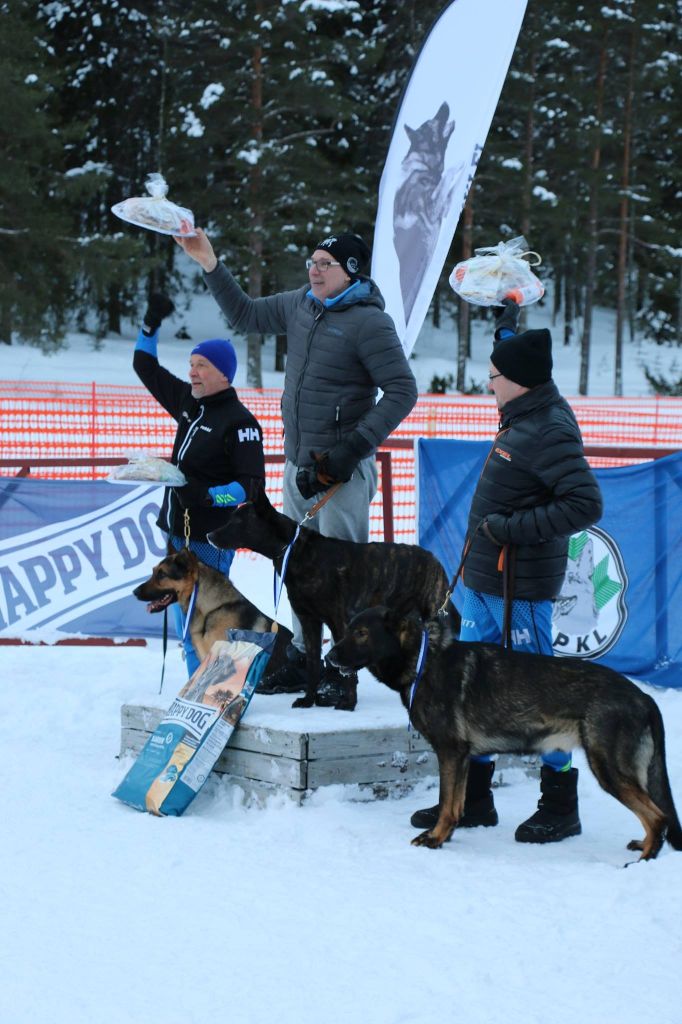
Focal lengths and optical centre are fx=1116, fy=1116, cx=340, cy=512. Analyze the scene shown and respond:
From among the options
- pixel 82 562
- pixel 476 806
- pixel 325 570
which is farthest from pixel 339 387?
pixel 82 562

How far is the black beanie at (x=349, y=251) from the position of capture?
460 centimetres

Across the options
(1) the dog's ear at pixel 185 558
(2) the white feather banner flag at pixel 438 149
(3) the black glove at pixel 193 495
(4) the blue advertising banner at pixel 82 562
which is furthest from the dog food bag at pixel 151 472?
(2) the white feather banner flag at pixel 438 149

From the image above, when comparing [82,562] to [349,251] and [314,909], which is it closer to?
[349,251]

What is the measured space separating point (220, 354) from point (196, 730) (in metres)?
1.62

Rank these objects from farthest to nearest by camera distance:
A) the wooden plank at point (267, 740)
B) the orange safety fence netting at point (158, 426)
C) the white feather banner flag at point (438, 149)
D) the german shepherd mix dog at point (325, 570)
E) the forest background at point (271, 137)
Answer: the forest background at point (271, 137), the orange safety fence netting at point (158, 426), the white feather banner flag at point (438, 149), the german shepherd mix dog at point (325, 570), the wooden plank at point (267, 740)

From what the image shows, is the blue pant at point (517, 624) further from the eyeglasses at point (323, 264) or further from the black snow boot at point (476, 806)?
the eyeglasses at point (323, 264)

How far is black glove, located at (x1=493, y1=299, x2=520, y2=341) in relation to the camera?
184 inches

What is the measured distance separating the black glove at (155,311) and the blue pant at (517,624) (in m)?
1.87

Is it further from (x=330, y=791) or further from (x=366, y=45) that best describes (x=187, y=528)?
(x=366, y=45)

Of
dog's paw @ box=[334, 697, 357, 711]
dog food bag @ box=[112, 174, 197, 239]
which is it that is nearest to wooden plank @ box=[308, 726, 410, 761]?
dog's paw @ box=[334, 697, 357, 711]

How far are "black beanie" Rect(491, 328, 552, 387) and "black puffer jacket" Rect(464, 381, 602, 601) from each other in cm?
6

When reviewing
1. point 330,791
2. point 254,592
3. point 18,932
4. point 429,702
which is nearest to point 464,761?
point 429,702

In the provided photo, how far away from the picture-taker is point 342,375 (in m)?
4.67

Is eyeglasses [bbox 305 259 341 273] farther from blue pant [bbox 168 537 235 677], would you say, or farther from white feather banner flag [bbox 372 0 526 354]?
white feather banner flag [bbox 372 0 526 354]
